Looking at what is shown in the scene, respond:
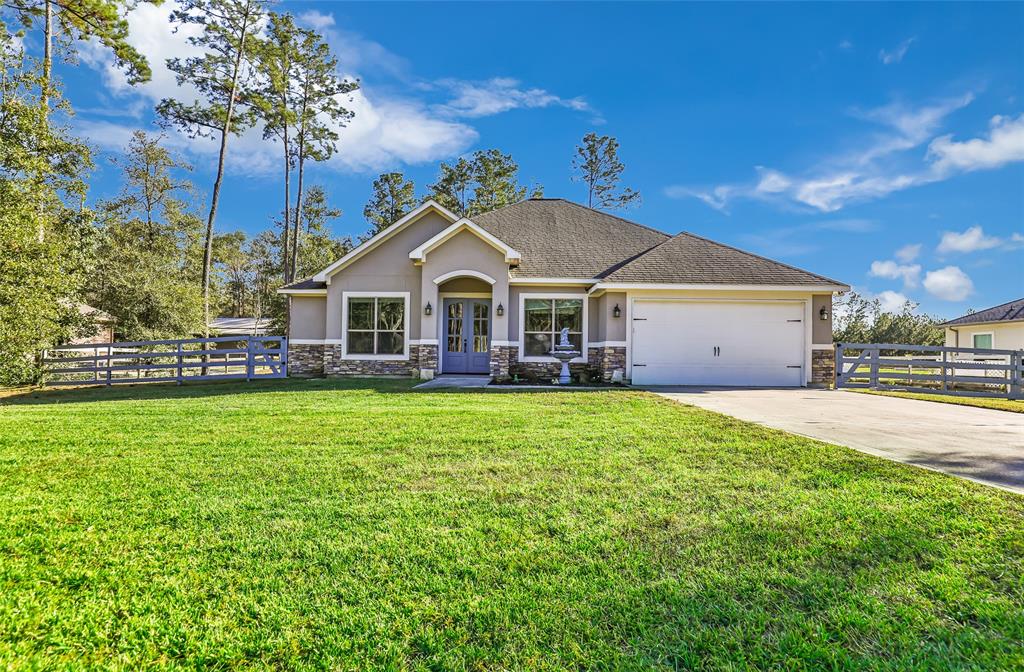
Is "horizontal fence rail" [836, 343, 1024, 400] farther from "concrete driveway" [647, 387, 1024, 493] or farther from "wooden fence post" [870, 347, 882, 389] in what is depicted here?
"concrete driveway" [647, 387, 1024, 493]

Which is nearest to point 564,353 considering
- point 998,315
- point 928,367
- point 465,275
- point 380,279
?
point 465,275

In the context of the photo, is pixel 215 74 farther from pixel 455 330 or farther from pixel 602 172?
pixel 602 172

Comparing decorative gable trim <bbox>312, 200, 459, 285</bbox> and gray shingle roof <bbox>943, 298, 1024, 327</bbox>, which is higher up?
decorative gable trim <bbox>312, 200, 459, 285</bbox>

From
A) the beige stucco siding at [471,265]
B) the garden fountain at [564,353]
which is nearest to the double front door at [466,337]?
the beige stucco siding at [471,265]

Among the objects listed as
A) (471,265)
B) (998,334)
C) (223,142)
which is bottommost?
(998,334)

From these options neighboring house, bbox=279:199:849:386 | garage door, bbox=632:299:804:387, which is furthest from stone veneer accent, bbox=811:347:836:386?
garage door, bbox=632:299:804:387

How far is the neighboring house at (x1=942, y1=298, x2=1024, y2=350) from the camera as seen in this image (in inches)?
799

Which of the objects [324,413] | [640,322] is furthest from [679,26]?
[324,413]

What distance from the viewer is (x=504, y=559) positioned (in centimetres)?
258

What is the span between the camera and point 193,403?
877cm

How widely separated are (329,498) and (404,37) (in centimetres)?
1566

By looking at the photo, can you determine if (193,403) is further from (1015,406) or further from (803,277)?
(1015,406)

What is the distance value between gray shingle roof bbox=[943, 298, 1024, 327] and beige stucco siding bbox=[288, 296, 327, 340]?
27633mm

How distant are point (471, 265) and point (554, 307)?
2.72 meters
